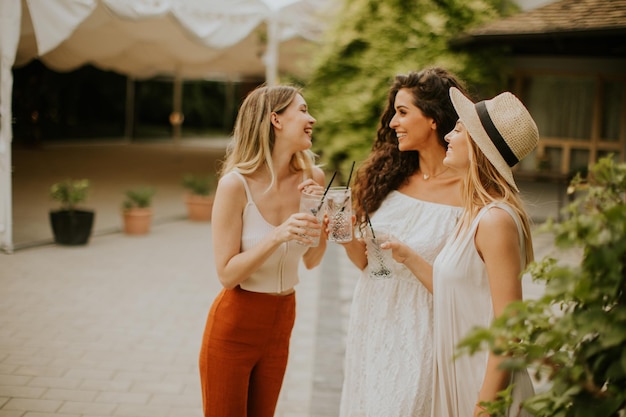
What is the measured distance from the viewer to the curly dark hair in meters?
2.74

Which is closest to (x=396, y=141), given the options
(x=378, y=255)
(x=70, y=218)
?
(x=378, y=255)

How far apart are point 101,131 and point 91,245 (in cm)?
1916

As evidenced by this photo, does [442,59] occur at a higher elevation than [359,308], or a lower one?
higher

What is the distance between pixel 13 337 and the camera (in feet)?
16.8

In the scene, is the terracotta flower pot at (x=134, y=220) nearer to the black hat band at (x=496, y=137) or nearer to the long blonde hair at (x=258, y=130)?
the long blonde hair at (x=258, y=130)

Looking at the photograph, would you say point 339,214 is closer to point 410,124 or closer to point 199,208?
point 410,124

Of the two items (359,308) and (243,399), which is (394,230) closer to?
(359,308)

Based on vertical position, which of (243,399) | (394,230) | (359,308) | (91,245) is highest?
(394,230)

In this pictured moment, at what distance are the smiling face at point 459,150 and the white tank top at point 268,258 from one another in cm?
66

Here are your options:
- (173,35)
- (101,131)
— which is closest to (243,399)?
(173,35)

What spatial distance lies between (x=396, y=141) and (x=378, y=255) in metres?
0.65

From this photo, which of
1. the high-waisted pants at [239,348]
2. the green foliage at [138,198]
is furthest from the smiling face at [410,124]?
the green foliage at [138,198]

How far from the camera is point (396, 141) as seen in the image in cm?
297

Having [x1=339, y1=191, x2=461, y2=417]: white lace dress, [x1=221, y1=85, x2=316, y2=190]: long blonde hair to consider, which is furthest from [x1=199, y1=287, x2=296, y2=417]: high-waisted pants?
[x1=221, y1=85, x2=316, y2=190]: long blonde hair
